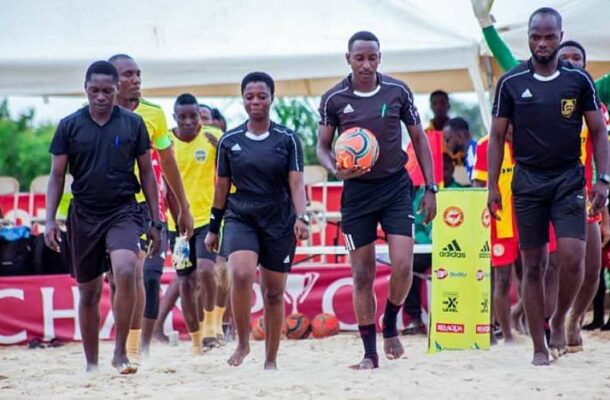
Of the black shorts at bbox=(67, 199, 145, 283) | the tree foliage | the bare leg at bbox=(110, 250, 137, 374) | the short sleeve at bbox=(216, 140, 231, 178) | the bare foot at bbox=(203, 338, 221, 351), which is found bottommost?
the bare foot at bbox=(203, 338, 221, 351)

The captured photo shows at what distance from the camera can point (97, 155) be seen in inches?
300

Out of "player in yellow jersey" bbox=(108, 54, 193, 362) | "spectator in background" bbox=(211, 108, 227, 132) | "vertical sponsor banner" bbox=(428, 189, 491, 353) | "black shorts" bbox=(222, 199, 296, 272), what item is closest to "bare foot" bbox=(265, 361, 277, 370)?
"black shorts" bbox=(222, 199, 296, 272)

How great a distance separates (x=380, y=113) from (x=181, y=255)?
2984 mm

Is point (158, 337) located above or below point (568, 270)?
below

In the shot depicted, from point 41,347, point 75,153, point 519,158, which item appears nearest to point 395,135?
point 519,158

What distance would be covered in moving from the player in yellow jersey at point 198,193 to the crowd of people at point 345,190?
4.77 feet

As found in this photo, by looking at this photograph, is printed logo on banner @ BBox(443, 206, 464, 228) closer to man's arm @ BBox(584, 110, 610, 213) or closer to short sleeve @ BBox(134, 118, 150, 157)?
man's arm @ BBox(584, 110, 610, 213)

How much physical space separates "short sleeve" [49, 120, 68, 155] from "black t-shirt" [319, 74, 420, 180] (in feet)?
5.89

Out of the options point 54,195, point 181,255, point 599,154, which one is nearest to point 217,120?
point 181,255

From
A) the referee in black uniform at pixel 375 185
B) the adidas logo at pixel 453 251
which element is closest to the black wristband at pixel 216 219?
the referee in black uniform at pixel 375 185

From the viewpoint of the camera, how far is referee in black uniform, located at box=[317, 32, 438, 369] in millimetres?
7996

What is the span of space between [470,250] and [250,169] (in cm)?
255

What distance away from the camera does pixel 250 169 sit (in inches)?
316

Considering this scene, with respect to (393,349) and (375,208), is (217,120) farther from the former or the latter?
(393,349)
